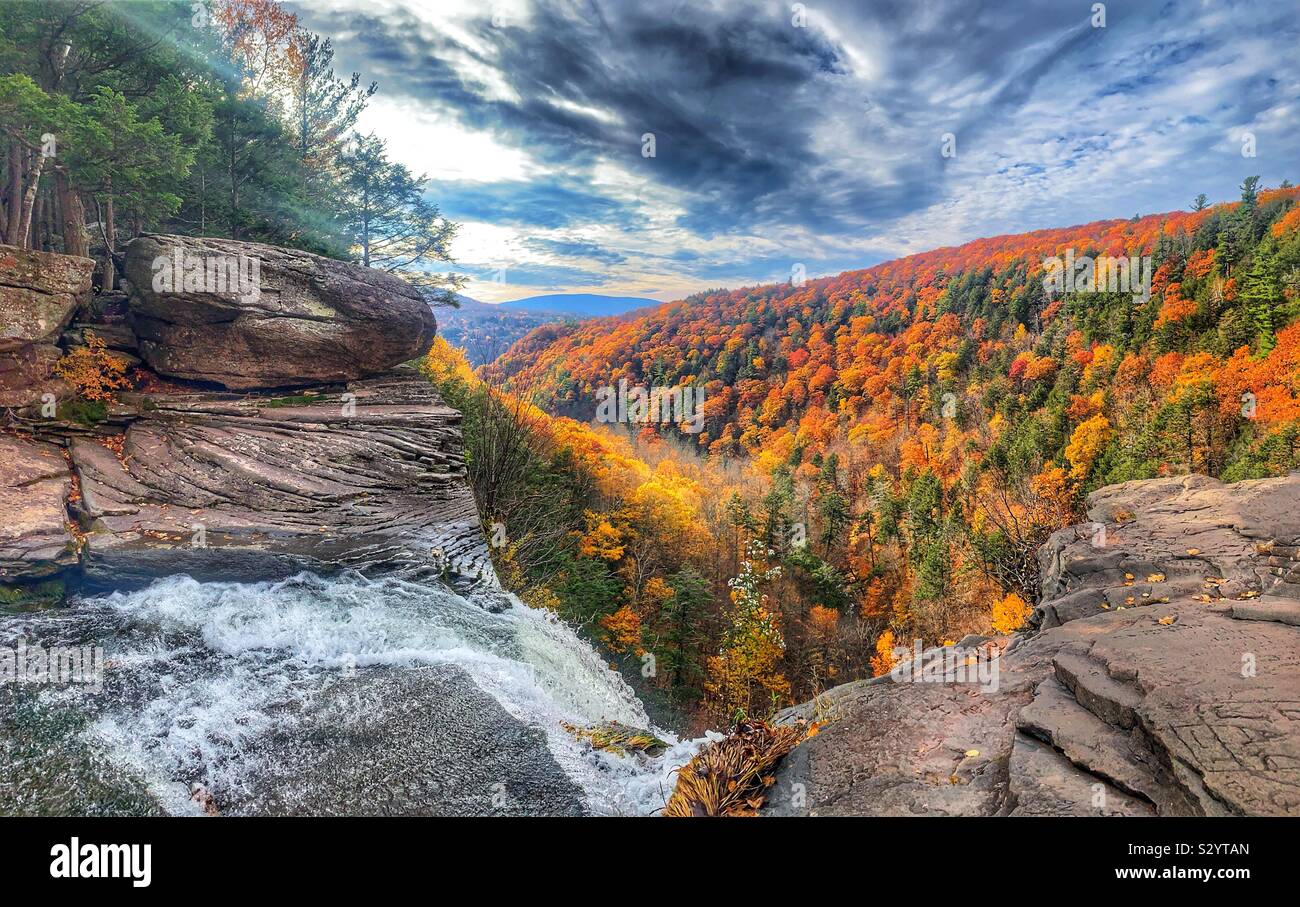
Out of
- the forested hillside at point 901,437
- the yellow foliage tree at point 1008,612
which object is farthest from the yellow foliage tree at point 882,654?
the yellow foliage tree at point 1008,612

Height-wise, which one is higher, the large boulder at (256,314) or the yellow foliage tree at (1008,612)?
the large boulder at (256,314)

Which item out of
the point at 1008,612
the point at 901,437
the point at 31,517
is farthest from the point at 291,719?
the point at 901,437

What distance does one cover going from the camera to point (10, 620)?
8.12 m

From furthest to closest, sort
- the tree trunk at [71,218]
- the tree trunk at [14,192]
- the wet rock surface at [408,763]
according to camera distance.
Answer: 1. the tree trunk at [71,218]
2. the tree trunk at [14,192]
3. the wet rock surface at [408,763]

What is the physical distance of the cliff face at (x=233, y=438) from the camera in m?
9.90

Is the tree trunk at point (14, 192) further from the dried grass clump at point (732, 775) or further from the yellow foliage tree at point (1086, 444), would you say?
the yellow foliage tree at point (1086, 444)

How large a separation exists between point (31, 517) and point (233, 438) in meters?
3.73

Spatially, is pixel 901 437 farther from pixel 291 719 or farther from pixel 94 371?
pixel 291 719

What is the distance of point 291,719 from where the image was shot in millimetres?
6555

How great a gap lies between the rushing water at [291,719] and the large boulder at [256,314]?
6.58 m

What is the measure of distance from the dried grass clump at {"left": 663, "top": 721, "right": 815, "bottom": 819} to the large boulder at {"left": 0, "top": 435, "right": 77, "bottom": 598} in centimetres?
1078
